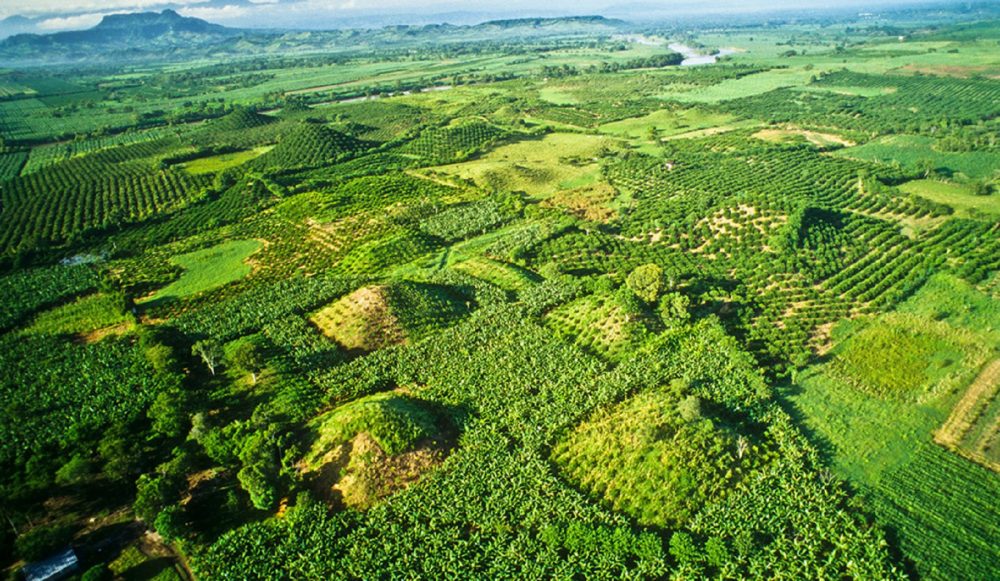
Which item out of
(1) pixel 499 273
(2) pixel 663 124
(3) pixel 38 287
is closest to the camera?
(1) pixel 499 273

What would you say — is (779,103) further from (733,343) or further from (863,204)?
(733,343)

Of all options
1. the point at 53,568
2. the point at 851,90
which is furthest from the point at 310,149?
the point at 851,90

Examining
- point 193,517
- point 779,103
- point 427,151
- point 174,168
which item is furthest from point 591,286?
point 779,103

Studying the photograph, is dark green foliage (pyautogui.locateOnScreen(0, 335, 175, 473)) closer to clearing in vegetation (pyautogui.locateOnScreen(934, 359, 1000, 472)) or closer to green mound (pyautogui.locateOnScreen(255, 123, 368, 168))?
clearing in vegetation (pyautogui.locateOnScreen(934, 359, 1000, 472))

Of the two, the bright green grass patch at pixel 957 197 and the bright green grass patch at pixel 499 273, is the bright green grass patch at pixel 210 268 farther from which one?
the bright green grass patch at pixel 957 197

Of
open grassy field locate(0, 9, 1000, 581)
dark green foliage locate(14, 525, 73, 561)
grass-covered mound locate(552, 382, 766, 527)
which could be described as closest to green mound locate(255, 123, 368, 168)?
open grassy field locate(0, 9, 1000, 581)

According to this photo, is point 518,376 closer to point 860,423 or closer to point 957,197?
point 860,423
